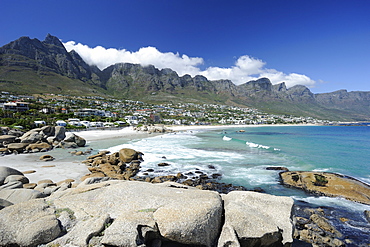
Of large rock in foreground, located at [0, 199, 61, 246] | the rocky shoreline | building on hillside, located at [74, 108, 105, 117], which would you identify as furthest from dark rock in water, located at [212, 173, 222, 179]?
building on hillside, located at [74, 108, 105, 117]

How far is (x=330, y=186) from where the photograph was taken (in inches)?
623

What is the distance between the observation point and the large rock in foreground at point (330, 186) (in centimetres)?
1438

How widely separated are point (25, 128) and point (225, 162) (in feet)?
173

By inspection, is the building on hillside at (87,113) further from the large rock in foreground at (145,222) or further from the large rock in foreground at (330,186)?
the large rock in foreground at (145,222)

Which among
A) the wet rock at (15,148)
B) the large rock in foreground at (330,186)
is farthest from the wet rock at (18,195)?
the wet rock at (15,148)

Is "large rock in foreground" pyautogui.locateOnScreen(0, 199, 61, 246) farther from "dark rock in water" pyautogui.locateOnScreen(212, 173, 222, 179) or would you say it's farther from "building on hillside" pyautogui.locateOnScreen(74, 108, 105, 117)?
"building on hillside" pyautogui.locateOnScreen(74, 108, 105, 117)

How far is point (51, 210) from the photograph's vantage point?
596 centimetres

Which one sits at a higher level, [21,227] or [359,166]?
[21,227]

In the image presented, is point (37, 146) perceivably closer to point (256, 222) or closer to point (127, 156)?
point (127, 156)

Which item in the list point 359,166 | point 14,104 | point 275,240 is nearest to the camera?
point 275,240

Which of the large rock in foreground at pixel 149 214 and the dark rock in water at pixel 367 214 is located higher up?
the large rock in foreground at pixel 149 214

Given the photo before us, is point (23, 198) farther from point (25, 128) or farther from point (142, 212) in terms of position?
point (25, 128)

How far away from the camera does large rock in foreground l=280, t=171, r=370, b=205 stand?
→ 14.4 metres

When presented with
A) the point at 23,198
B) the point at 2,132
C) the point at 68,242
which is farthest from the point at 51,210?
the point at 2,132
